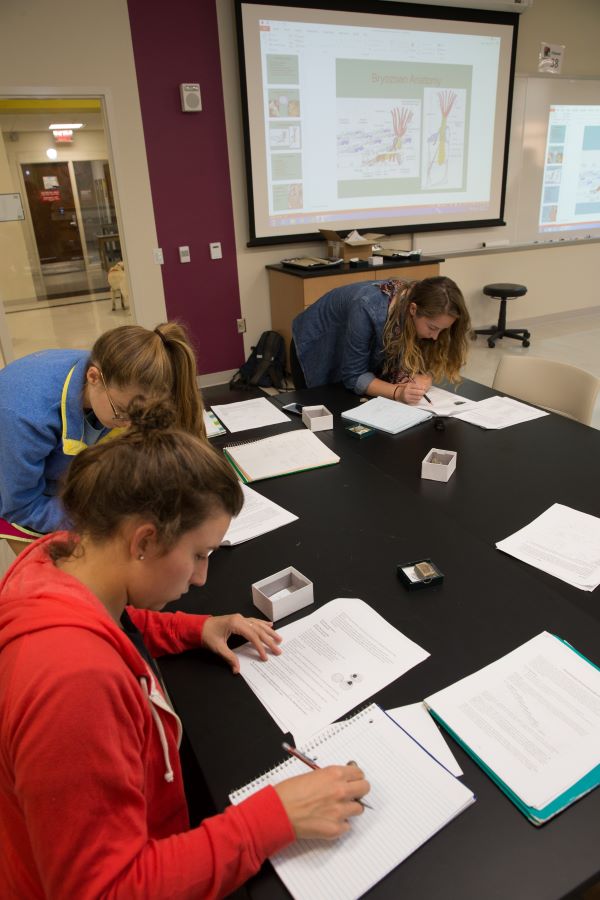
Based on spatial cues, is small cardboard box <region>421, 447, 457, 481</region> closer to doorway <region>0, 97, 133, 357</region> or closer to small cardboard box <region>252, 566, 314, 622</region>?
small cardboard box <region>252, 566, 314, 622</region>

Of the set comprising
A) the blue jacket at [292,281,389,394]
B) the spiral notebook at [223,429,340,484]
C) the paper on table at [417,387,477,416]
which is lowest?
the spiral notebook at [223,429,340,484]

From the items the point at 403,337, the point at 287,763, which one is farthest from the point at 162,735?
the point at 403,337

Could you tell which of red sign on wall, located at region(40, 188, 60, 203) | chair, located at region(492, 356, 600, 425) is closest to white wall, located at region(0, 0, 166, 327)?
red sign on wall, located at region(40, 188, 60, 203)

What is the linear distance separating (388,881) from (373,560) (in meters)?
0.63

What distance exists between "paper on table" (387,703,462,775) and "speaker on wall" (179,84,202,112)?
3.94 metres

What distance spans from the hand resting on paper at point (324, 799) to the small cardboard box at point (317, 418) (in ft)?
4.19

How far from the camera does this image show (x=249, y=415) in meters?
2.08

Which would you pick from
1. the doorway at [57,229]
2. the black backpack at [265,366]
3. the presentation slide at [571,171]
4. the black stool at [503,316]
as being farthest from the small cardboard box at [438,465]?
the presentation slide at [571,171]

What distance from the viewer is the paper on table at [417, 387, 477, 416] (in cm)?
202

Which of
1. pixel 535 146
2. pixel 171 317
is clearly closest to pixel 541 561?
pixel 171 317

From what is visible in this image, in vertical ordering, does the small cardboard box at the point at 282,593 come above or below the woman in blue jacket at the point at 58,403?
below

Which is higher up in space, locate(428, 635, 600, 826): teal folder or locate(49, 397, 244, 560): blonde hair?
locate(49, 397, 244, 560): blonde hair

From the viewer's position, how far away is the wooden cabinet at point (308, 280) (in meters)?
3.97

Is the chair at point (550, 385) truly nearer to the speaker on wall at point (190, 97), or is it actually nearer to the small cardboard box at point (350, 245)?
the small cardboard box at point (350, 245)
